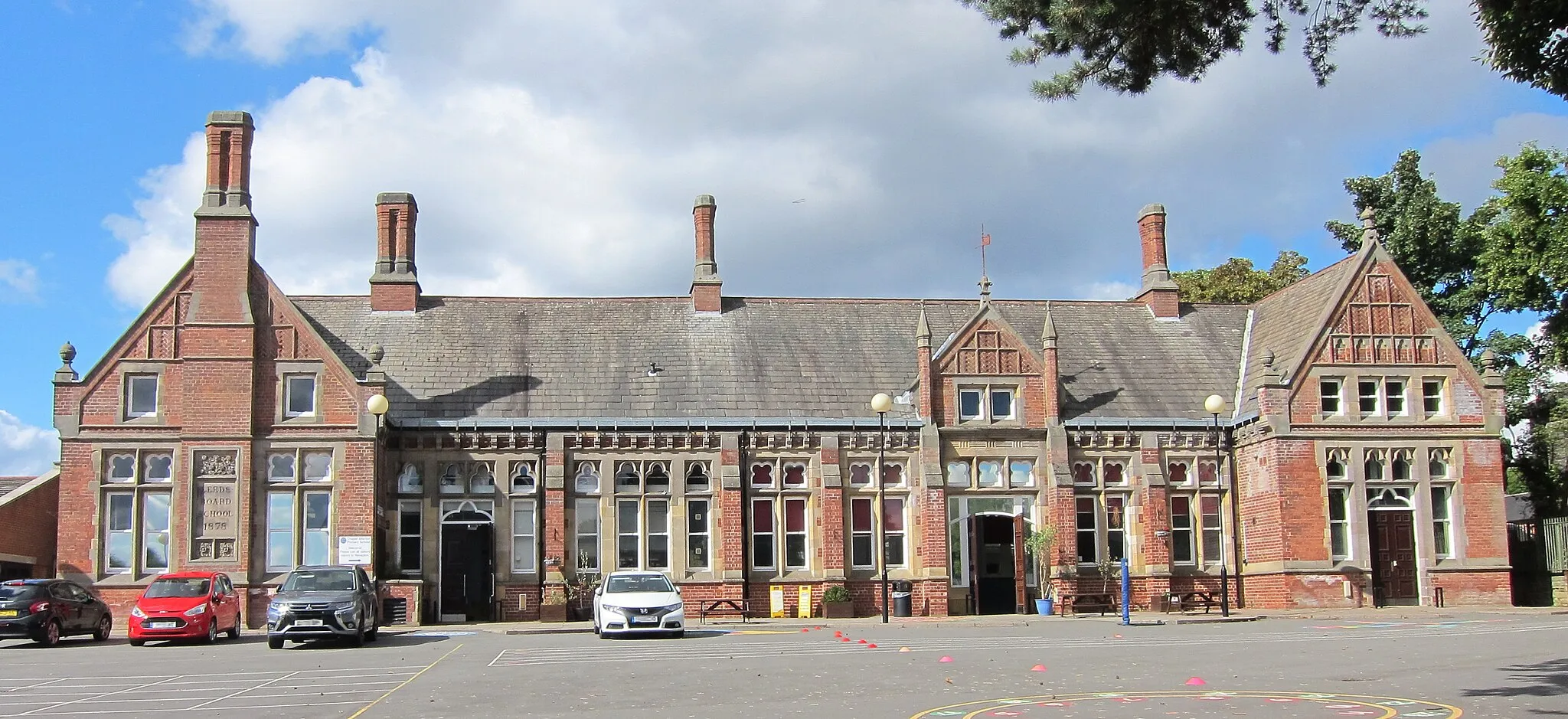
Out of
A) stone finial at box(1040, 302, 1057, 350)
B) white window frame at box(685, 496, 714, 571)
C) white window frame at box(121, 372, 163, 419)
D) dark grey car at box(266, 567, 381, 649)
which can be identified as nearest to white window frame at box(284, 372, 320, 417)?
white window frame at box(121, 372, 163, 419)

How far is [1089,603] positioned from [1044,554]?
5.62ft

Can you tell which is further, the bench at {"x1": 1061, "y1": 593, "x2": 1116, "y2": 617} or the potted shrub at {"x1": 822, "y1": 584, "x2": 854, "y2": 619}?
the bench at {"x1": 1061, "y1": 593, "x2": 1116, "y2": 617}

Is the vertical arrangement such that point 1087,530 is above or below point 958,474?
below

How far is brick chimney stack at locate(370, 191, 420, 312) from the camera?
41.3 m

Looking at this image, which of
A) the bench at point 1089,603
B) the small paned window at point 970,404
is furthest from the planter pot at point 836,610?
the small paned window at point 970,404

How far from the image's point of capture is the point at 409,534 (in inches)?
1446

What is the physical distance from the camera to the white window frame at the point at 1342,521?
37.1 metres

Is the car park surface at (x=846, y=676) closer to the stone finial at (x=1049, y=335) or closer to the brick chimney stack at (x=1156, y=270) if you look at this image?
the stone finial at (x=1049, y=335)

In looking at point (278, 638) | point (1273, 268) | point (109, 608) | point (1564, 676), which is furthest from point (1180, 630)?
point (1273, 268)

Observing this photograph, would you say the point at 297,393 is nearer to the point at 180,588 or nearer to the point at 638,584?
the point at 180,588

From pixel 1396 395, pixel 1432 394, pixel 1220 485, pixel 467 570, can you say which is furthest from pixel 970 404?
pixel 467 570

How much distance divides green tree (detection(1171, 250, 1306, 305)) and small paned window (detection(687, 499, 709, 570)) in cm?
2517

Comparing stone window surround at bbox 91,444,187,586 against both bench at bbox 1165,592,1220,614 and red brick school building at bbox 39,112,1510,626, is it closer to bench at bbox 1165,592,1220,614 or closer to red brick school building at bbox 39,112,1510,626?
red brick school building at bbox 39,112,1510,626

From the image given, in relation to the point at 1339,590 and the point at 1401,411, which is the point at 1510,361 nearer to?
the point at 1401,411
